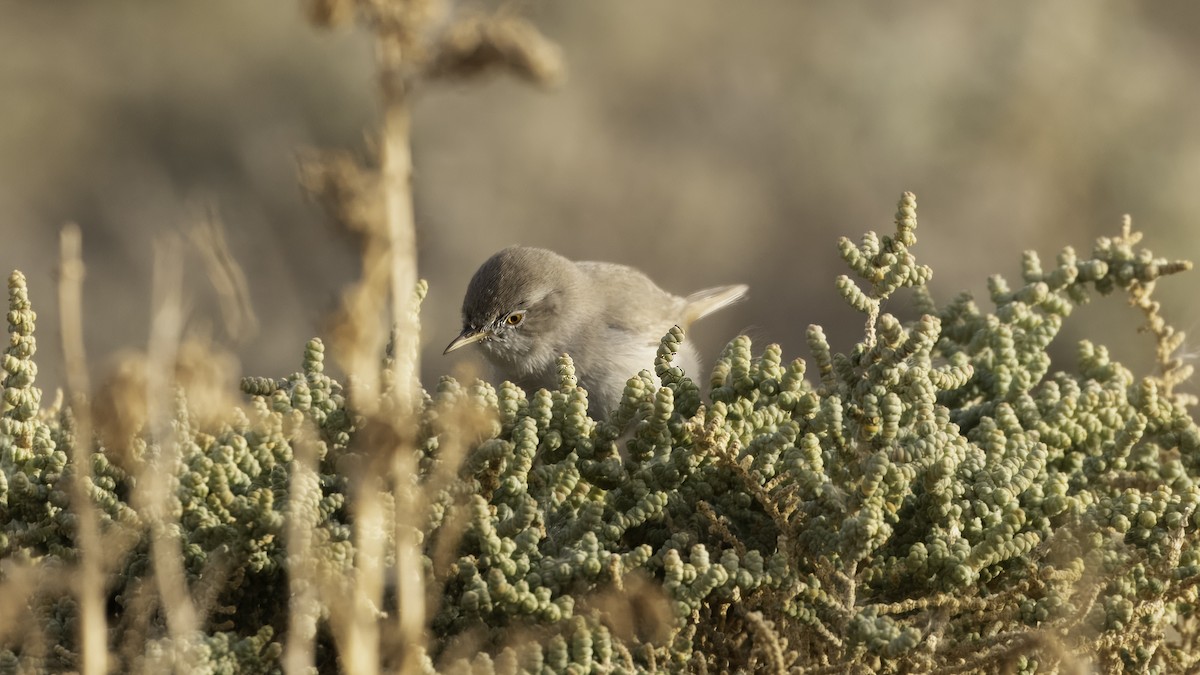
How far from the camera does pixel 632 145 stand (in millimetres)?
11578

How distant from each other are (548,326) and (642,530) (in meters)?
3.27

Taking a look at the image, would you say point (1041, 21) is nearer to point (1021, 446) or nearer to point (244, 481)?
point (1021, 446)

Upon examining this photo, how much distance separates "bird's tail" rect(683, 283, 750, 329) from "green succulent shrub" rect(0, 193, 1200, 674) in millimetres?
4249

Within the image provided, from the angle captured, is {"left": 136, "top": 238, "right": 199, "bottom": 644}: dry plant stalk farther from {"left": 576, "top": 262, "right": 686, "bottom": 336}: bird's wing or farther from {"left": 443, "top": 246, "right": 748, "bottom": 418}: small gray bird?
{"left": 576, "top": 262, "right": 686, "bottom": 336}: bird's wing

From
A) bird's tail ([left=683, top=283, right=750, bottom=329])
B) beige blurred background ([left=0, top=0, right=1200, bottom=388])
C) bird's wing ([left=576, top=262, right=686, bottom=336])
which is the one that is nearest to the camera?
bird's wing ([left=576, top=262, right=686, bottom=336])

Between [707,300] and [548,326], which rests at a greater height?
[707,300]

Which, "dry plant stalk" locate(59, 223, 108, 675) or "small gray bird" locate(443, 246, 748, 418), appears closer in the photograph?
"dry plant stalk" locate(59, 223, 108, 675)

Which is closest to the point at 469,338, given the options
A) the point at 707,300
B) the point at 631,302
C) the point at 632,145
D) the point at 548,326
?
the point at 548,326

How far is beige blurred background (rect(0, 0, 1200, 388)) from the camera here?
10656mm

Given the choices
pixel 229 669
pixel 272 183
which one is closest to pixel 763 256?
pixel 272 183

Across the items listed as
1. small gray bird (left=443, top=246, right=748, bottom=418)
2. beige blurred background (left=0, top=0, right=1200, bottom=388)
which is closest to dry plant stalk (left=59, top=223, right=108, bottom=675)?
small gray bird (left=443, top=246, right=748, bottom=418)

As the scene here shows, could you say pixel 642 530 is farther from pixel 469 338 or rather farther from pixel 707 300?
pixel 707 300

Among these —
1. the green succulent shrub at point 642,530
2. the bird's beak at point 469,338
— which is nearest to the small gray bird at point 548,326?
the bird's beak at point 469,338


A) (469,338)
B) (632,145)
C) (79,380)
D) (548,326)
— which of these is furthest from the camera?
(632,145)
